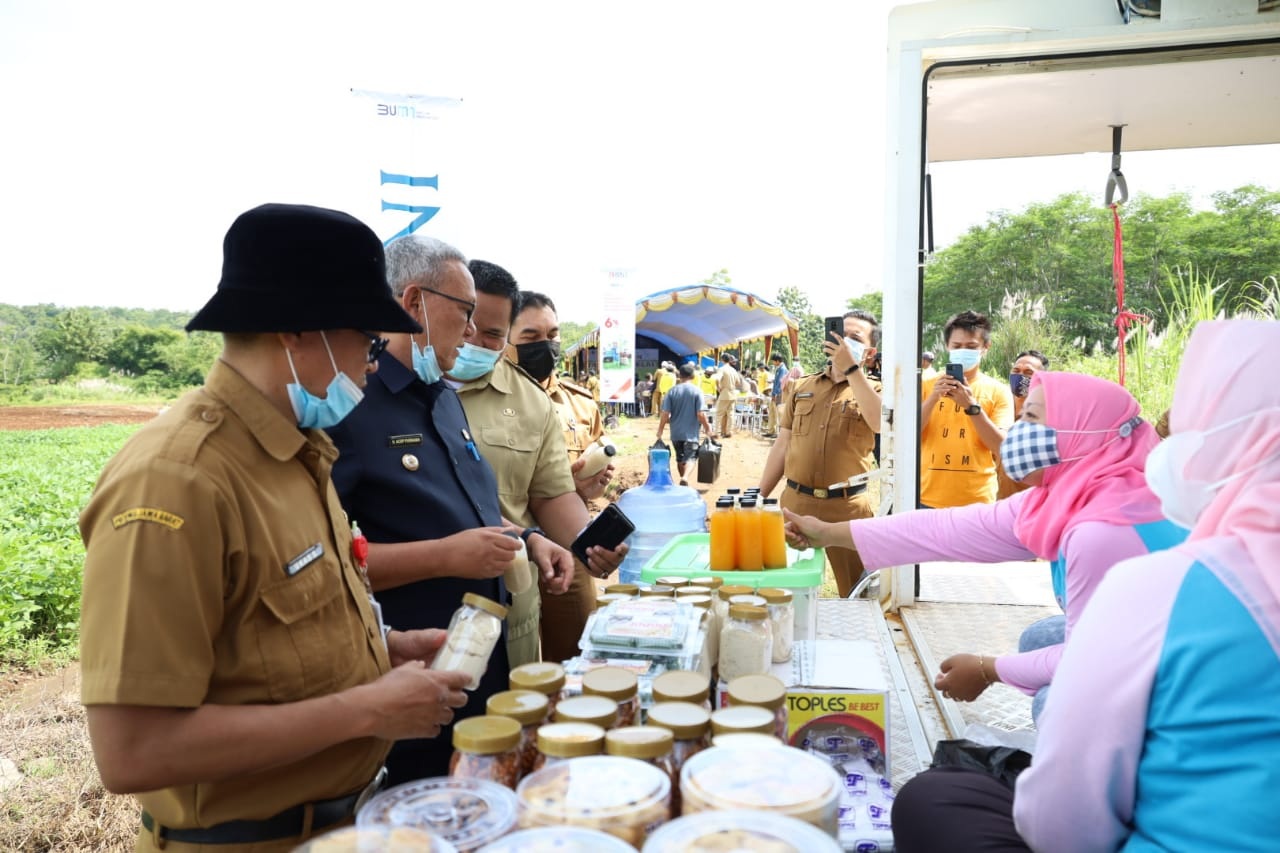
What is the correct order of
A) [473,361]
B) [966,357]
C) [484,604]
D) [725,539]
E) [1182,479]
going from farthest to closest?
[966,357], [473,361], [725,539], [484,604], [1182,479]

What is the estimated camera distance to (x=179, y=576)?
115cm

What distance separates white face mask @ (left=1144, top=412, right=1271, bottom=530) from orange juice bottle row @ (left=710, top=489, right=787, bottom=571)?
1.06m

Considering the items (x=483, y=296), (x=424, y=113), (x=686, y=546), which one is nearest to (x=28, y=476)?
(x=424, y=113)

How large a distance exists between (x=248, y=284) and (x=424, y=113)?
352 cm

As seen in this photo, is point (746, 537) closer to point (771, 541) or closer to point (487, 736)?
point (771, 541)

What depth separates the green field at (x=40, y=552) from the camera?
5660 mm

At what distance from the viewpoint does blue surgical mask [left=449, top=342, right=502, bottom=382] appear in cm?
283

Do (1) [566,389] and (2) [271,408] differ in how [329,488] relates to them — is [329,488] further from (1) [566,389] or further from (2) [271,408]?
(1) [566,389]

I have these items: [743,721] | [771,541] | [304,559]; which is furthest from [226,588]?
[771,541]

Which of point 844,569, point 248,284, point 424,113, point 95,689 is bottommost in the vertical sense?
point 844,569

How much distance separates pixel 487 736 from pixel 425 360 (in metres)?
1.26

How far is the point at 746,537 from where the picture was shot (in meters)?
2.30

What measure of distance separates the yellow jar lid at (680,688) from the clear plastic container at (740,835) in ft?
1.15

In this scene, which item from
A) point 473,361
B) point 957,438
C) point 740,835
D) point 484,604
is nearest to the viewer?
point 740,835
